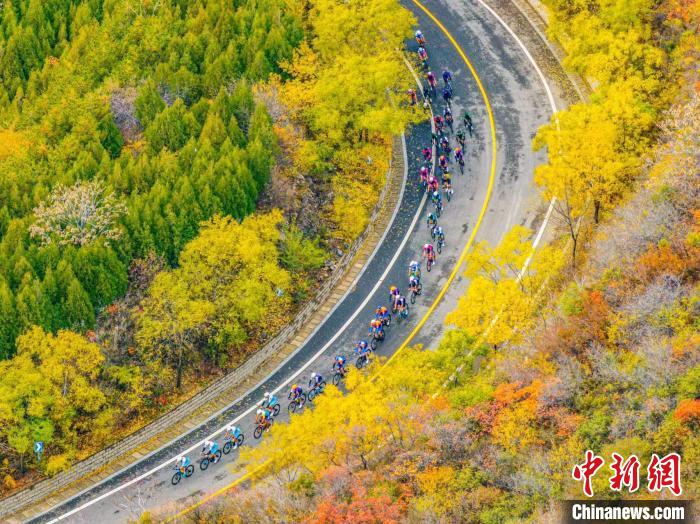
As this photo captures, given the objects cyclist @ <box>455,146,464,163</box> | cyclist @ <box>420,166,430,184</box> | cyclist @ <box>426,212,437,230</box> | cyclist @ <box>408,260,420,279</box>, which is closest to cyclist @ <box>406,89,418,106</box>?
cyclist @ <box>455,146,464,163</box>

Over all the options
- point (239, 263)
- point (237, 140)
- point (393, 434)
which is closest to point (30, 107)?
point (237, 140)

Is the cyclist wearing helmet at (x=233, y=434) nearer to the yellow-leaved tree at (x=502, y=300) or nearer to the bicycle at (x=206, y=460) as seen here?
the bicycle at (x=206, y=460)

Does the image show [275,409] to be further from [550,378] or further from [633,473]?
[633,473]

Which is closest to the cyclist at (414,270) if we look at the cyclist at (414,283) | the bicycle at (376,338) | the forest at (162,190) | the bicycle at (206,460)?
the cyclist at (414,283)

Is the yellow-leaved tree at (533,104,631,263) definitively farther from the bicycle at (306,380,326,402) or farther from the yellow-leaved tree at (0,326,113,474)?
the yellow-leaved tree at (0,326,113,474)

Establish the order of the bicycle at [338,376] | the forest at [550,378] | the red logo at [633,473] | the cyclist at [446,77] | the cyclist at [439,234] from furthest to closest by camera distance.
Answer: the cyclist at [446,77]
the cyclist at [439,234]
the bicycle at [338,376]
the forest at [550,378]
the red logo at [633,473]

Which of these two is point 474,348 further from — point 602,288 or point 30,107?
point 30,107
